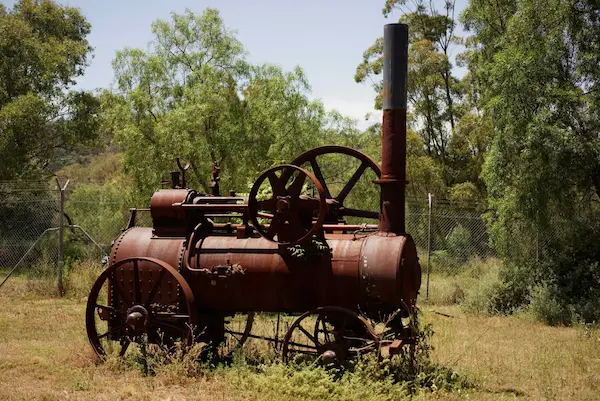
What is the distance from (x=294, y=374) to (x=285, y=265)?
1472 millimetres

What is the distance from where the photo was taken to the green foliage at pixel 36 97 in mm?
24797

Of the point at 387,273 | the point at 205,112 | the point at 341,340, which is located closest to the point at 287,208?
the point at 387,273

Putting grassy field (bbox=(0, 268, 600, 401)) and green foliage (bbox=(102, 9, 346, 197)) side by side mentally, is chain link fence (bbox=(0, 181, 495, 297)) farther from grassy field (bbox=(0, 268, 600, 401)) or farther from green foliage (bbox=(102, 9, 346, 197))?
grassy field (bbox=(0, 268, 600, 401))

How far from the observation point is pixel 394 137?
29.5 ft

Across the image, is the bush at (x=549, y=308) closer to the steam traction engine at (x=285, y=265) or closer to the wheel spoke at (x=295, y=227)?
the steam traction engine at (x=285, y=265)

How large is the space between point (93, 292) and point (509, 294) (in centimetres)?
955

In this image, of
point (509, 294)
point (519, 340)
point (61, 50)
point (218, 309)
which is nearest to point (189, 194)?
point (218, 309)

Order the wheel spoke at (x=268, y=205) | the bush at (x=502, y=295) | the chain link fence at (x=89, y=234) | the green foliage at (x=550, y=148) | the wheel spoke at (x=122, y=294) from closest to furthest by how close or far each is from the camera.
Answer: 1. the wheel spoke at (x=268, y=205)
2. the wheel spoke at (x=122, y=294)
3. the green foliage at (x=550, y=148)
4. the bush at (x=502, y=295)
5. the chain link fence at (x=89, y=234)

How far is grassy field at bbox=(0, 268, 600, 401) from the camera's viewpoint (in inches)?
312

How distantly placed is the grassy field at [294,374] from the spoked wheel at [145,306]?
0.46 meters

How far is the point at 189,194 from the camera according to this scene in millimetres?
10016

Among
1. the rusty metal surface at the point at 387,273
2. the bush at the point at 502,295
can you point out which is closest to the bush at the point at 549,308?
the bush at the point at 502,295

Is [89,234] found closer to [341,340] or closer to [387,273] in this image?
[341,340]

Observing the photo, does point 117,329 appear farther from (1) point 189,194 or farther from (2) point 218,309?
(1) point 189,194
